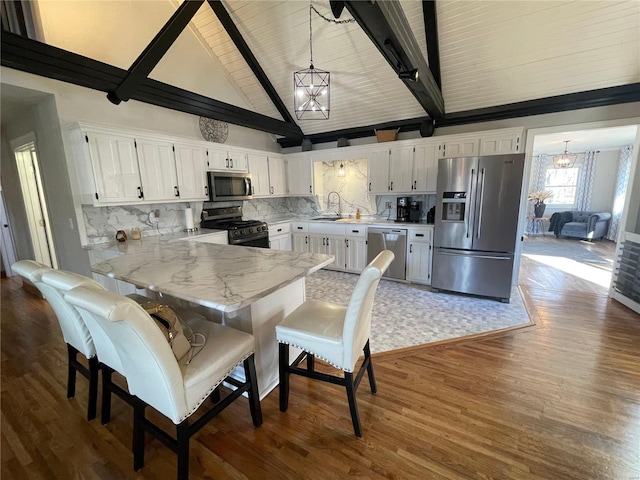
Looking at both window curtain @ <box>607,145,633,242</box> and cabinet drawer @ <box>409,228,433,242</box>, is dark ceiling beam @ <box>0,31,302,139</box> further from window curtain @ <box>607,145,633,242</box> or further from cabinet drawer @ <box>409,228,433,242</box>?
window curtain @ <box>607,145,633,242</box>

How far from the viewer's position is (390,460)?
1.50 meters

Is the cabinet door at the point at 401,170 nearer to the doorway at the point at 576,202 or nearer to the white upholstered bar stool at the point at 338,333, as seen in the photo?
the doorway at the point at 576,202

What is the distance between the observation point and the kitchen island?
1445 millimetres

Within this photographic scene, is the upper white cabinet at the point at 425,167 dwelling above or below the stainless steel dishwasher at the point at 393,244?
above

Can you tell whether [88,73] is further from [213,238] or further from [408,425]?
[408,425]

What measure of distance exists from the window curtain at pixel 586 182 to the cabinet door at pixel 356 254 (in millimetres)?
7823

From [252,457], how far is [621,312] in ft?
14.0

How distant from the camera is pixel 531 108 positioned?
3.64 m

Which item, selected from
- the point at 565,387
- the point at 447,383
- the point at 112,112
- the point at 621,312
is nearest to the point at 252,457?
the point at 447,383

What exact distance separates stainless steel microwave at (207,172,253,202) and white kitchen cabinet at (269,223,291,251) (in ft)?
2.31

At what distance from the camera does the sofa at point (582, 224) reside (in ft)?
23.1

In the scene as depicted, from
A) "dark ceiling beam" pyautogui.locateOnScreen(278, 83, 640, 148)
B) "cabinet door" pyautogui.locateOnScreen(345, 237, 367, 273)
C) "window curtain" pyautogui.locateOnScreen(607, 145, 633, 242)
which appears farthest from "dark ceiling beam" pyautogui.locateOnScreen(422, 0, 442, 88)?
"window curtain" pyautogui.locateOnScreen(607, 145, 633, 242)

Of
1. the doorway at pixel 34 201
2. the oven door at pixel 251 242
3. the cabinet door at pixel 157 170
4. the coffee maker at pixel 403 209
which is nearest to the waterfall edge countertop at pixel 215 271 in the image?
the cabinet door at pixel 157 170

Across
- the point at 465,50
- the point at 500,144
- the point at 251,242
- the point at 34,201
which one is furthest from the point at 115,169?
the point at 500,144
